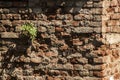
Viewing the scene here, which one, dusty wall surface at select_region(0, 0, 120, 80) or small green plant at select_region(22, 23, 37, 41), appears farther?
small green plant at select_region(22, 23, 37, 41)

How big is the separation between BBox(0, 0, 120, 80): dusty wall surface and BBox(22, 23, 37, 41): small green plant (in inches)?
2.7

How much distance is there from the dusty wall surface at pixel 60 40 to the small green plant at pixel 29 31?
68 millimetres

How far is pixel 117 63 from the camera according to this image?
683 cm

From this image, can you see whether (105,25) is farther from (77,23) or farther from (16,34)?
(16,34)

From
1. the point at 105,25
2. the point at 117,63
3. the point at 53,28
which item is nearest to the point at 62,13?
the point at 53,28

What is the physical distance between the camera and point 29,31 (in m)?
6.39

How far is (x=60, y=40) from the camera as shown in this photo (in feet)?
20.9

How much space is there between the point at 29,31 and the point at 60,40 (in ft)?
1.57

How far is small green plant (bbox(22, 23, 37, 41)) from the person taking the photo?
6383 mm

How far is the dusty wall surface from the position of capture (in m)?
6.25

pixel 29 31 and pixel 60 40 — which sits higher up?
pixel 29 31

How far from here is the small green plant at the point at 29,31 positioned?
251 inches

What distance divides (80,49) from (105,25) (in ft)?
1.67

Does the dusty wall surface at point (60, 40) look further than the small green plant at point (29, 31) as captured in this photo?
No
